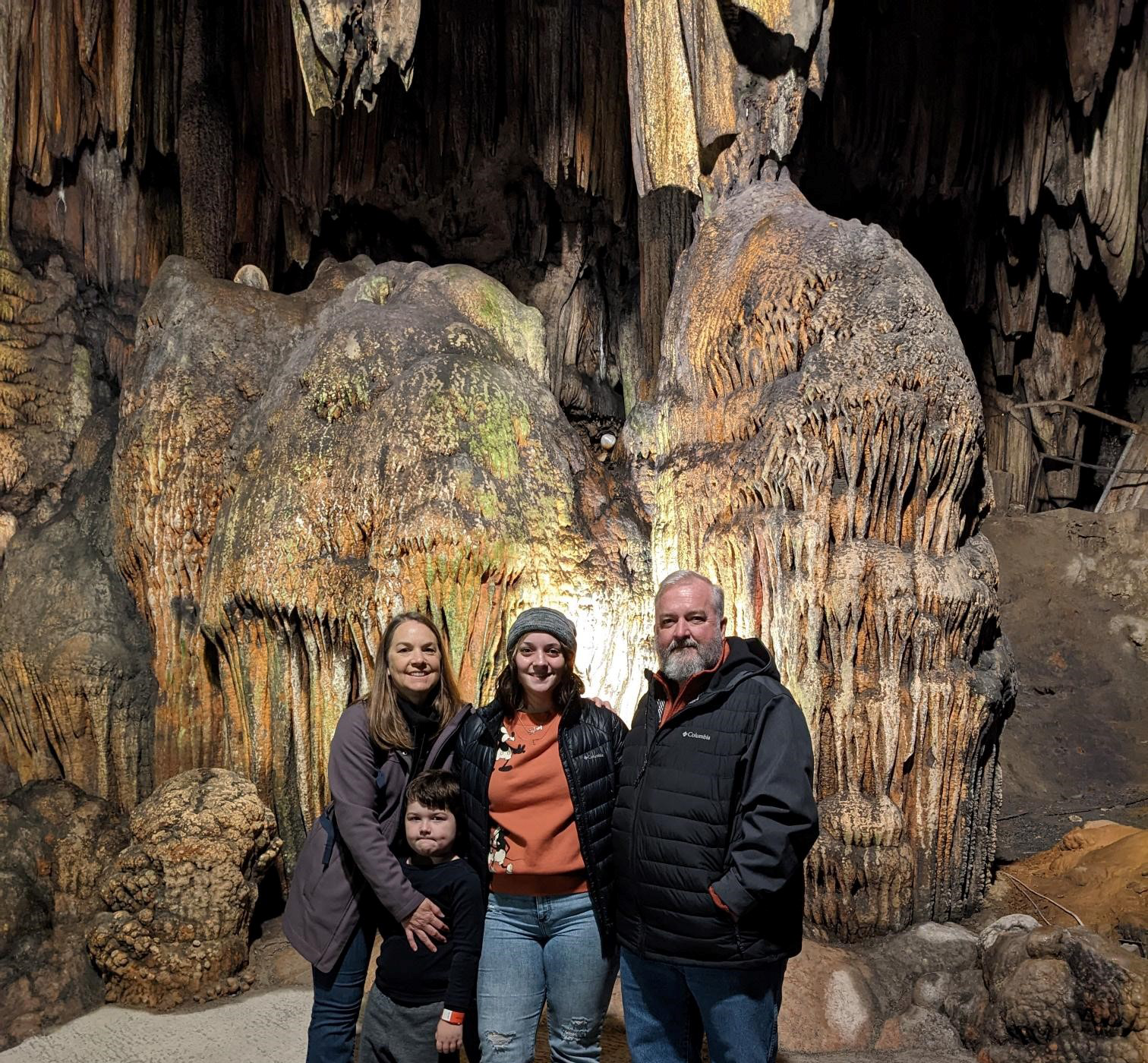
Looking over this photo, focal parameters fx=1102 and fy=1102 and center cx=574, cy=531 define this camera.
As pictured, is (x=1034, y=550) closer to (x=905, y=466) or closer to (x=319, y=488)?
(x=905, y=466)

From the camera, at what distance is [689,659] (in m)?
2.42

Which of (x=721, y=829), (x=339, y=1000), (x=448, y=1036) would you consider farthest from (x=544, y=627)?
(x=339, y=1000)

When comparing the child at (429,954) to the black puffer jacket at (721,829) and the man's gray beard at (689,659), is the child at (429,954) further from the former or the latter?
the man's gray beard at (689,659)

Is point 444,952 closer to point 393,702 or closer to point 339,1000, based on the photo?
point 339,1000

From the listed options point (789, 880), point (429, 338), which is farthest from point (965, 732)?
point (429, 338)

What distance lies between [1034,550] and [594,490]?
456cm

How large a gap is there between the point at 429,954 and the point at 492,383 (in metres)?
2.57

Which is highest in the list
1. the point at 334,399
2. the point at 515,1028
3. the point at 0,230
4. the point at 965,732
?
the point at 0,230

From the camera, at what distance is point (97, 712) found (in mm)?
4938

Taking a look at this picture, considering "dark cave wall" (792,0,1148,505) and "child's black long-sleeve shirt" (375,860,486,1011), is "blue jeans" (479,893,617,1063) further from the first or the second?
"dark cave wall" (792,0,1148,505)

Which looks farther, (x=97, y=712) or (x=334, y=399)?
A: (x=97, y=712)

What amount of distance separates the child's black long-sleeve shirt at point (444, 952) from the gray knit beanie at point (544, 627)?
53 cm

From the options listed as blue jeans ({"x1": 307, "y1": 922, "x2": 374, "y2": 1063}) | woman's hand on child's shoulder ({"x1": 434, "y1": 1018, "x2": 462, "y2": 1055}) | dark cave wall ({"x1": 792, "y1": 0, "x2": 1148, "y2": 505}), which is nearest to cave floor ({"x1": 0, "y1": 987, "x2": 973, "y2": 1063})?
blue jeans ({"x1": 307, "y1": 922, "x2": 374, "y2": 1063})

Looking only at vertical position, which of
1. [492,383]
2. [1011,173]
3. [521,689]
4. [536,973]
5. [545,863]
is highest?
[1011,173]
